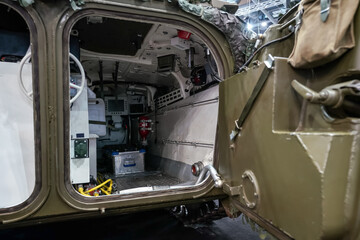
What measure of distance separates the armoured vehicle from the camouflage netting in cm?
1

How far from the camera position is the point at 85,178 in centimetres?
227

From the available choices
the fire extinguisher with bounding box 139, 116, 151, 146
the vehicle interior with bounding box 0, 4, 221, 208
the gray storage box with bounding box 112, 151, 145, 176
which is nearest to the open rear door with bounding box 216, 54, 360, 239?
the vehicle interior with bounding box 0, 4, 221, 208

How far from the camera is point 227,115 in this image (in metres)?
2.16

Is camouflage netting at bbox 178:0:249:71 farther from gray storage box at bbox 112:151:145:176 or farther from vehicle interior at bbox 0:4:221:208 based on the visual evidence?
gray storage box at bbox 112:151:145:176

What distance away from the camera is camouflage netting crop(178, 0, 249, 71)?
222 centimetres

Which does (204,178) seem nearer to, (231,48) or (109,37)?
(231,48)

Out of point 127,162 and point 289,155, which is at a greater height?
point 289,155

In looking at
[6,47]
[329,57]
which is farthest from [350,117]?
[6,47]

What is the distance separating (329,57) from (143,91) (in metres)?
4.92

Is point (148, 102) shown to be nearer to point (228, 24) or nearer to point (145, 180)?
point (145, 180)

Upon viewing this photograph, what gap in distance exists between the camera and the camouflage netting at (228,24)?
2.22 meters

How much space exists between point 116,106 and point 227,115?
14.2 ft

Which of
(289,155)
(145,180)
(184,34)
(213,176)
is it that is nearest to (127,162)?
(145,180)

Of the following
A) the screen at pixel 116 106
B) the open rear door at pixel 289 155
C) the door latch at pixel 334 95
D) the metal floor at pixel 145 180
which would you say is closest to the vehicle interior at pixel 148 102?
the metal floor at pixel 145 180
